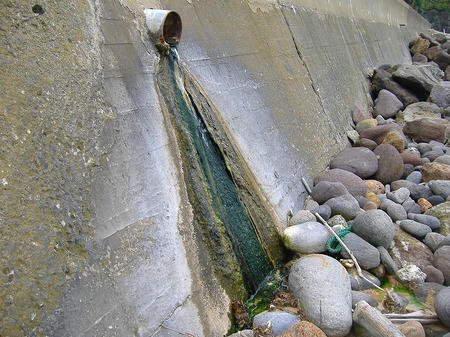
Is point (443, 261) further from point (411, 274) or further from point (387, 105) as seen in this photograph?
point (387, 105)

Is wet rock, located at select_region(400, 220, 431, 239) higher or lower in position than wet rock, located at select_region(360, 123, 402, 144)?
higher

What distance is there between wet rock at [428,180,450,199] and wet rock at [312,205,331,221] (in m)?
1.37

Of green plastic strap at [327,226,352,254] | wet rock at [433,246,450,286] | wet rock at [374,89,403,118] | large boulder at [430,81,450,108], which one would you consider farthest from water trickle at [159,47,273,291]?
large boulder at [430,81,450,108]

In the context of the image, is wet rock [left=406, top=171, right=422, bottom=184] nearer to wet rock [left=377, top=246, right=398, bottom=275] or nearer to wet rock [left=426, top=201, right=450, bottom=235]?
wet rock [left=426, top=201, right=450, bottom=235]

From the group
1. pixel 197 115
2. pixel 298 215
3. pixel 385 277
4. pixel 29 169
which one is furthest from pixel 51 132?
pixel 385 277

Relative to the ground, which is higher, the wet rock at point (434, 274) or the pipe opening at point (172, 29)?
the pipe opening at point (172, 29)

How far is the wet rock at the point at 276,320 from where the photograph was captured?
2400mm

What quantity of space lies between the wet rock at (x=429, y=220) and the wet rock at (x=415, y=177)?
3.24ft

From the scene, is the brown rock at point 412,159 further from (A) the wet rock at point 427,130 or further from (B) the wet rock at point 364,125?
(A) the wet rock at point 427,130

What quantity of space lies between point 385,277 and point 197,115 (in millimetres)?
1839

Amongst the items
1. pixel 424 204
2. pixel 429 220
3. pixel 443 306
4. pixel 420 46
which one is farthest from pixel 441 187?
pixel 420 46

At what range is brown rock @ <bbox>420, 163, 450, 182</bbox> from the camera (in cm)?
458

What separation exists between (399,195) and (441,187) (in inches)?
17.4

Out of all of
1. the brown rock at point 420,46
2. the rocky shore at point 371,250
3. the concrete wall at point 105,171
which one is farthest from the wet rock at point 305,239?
the brown rock at point 420,46
